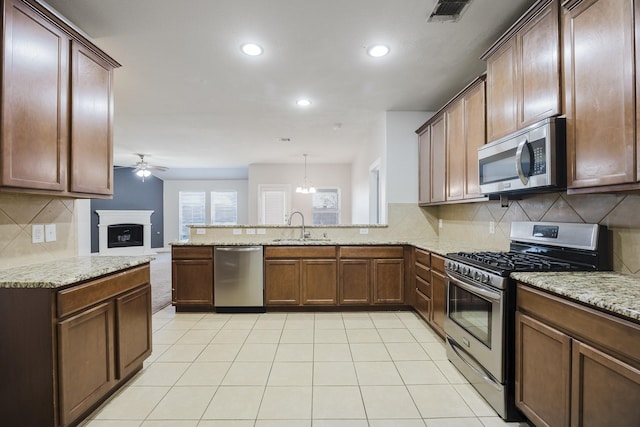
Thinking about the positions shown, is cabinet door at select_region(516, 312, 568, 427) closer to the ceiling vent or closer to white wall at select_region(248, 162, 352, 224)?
the ceiling vent

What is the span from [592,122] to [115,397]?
3.24 meters

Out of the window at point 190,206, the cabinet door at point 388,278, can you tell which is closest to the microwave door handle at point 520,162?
the cabinet door at point 388,278

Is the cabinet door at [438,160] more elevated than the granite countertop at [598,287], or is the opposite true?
the cabinet door at [438,160]

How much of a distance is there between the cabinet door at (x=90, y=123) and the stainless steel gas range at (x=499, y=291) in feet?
8.93

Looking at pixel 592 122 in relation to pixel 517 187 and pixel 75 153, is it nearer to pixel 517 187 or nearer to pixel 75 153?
pixel 517 187

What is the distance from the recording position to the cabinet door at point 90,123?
1963 millimetres

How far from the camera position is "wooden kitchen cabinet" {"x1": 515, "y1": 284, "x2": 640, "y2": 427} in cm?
109

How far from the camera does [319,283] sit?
3594 millimetres

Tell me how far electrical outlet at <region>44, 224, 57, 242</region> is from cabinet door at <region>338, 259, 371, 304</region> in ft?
8.75

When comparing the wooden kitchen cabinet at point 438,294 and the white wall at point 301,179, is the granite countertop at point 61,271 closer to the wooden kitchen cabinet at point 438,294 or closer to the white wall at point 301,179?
the wooden kitchen cabinet at point 438,294

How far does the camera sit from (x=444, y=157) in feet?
10.6

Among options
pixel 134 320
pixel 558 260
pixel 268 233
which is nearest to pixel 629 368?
pixel 558 260

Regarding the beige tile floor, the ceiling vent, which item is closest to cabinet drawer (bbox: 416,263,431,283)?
the beige tile floor

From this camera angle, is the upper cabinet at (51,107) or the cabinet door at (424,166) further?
the cabinet door at (424,166)
